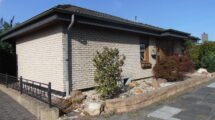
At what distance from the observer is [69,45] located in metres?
5.28

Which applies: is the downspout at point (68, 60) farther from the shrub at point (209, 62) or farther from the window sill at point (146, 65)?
the shrub at point (209, 62)

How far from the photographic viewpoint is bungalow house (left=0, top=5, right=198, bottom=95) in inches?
204

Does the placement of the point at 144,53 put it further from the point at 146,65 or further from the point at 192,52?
the point at 192,52

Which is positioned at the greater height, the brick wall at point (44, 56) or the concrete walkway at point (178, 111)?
the brick wall at point (44, 56)

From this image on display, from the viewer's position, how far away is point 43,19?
5223 mm

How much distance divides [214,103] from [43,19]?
6167 millimetres

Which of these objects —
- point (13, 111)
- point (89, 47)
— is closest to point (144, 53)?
point (89, 47)

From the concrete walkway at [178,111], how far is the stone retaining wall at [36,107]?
4.12 ft

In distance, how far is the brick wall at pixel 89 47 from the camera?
5496 millimetres

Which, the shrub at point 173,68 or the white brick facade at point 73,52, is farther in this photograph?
the shrub at point 173,68

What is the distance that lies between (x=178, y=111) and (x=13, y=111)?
4.94m

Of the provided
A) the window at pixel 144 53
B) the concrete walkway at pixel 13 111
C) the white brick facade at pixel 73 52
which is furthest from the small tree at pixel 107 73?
the window at pixel 144 53

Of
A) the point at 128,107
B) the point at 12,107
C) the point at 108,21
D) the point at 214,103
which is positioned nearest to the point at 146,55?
the point at 108,21

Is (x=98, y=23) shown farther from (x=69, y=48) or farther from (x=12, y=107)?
(x=12, y=107)
